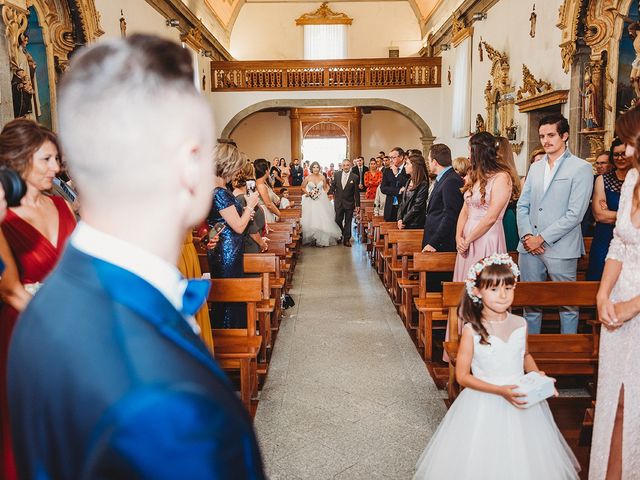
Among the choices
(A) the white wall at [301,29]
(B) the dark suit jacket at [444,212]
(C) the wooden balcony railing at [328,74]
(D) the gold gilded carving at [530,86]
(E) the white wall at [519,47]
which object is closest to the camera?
(B) the dark suit jacket at [444,212]

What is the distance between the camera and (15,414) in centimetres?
71

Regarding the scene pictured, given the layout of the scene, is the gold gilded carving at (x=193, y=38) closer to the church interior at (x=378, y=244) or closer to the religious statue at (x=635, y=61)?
the church interior at (x=378, y=244)

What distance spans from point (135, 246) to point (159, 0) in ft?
38.8

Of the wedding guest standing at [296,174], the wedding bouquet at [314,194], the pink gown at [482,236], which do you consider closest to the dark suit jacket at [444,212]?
the pink gown at [482,236]

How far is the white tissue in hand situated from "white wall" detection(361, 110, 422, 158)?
1923 centimetres

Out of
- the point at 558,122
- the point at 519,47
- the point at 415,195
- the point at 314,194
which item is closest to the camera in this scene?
the point at 558,122

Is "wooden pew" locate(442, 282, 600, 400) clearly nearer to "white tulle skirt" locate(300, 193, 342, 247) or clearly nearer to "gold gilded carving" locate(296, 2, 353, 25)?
"white tulle skirt" locate(300, 193, 342, 247)

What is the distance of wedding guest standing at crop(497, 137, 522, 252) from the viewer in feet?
12.5

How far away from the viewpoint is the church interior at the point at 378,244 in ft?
10.7

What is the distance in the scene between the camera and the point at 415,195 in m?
6.11

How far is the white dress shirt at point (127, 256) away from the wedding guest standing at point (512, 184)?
3.41 meters

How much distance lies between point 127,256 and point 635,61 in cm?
650

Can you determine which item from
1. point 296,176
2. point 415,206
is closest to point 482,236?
point 415,206

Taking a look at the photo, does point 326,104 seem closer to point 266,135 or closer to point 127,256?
point 266,135
